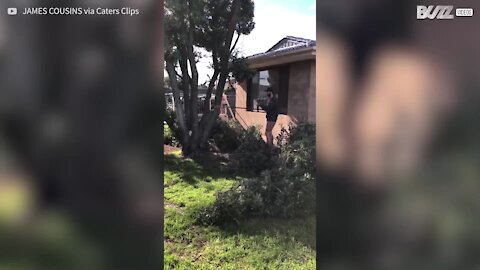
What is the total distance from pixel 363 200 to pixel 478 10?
1096 mm

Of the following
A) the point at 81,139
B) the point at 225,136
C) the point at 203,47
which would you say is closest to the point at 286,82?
the point at 225,136

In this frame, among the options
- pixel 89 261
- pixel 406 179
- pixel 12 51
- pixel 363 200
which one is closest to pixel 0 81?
pixel 12 51

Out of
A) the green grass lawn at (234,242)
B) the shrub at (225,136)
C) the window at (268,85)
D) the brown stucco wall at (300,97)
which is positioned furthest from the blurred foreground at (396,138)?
the window at (268,85)

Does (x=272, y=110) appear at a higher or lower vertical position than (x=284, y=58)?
lower

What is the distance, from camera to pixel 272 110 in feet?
26.4

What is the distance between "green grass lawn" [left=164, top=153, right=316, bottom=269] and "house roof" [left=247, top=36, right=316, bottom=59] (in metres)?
3.71

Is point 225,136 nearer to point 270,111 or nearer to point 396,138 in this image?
point 270,111

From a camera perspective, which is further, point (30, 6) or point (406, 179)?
point (406, 179)

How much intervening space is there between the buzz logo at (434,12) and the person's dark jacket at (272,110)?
5963 mm

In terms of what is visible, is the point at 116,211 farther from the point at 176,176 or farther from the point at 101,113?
the point at 176,176

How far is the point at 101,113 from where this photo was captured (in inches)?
73.1

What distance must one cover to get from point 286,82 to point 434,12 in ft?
20.6

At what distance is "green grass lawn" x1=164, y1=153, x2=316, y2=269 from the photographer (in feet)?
10.3

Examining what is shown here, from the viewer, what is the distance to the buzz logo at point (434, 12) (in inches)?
73.0
